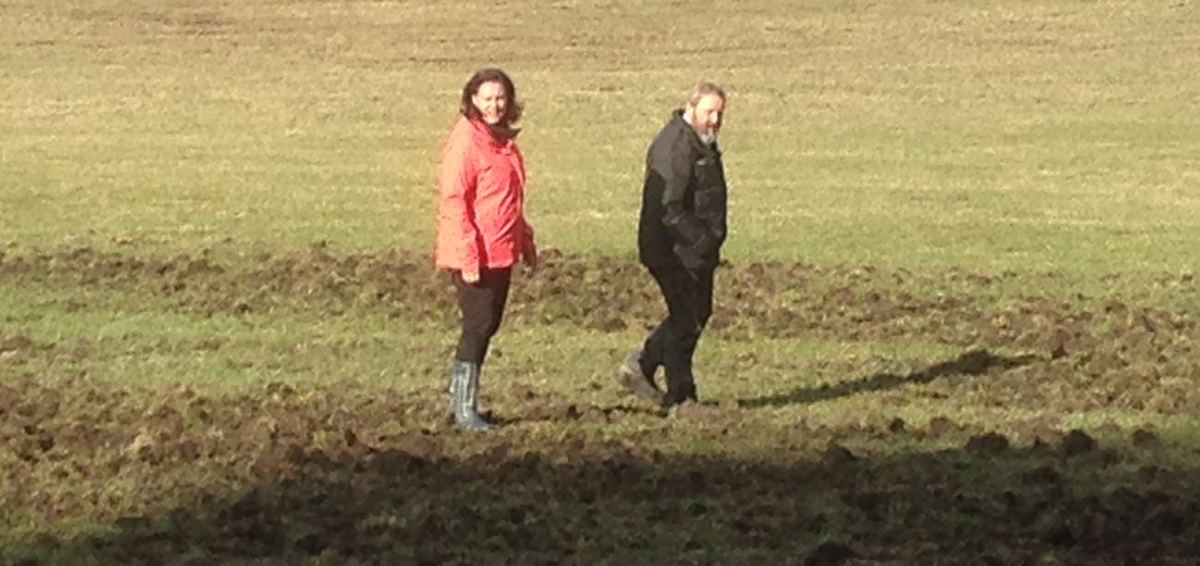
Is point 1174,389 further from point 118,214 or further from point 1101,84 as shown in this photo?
point 1101,84

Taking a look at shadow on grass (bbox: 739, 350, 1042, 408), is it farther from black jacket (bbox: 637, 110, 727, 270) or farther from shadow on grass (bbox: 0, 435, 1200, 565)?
shadow on grass (bbox: 0, 435, 1200, 565)

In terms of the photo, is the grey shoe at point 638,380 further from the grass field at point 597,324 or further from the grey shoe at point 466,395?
the grey shoe at point 466,395

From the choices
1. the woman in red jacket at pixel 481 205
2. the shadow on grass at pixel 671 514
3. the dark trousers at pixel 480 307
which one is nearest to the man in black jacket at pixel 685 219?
the woman in red jacket at pixel 481 205

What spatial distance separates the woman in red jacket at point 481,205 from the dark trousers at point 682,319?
1029mm

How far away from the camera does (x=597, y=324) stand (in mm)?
16953

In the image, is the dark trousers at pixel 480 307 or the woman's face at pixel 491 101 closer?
the woman's face at pixel 491 101

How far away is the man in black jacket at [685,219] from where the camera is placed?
12.3 m

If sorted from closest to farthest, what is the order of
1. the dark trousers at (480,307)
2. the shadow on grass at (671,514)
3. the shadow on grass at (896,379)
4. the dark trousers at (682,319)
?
the shadow on grass at (671,514) → the dark trousers at (480,307) → the dark trousers at (682,319) → the shadow on grass at (896,379)

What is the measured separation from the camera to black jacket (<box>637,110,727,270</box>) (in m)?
12.3

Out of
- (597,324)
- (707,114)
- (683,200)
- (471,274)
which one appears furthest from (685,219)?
(597,324)

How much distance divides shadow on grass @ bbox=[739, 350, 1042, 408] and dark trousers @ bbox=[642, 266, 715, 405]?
73cm

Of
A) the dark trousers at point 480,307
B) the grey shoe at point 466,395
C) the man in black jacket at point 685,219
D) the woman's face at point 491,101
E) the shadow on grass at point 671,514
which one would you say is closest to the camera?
the shadow on grass at point 671,514

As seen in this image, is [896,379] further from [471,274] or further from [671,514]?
[671,514]

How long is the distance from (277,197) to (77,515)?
16104mm
